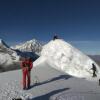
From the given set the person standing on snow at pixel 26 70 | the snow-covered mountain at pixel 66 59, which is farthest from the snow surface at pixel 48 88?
the snow-covered mountain at pixel 66 59

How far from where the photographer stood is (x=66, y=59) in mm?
27844

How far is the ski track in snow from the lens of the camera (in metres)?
15.1

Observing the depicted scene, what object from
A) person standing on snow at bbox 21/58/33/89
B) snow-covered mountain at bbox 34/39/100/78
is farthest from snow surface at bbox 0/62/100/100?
snow-covered mountain at bbox 34/39/100/78

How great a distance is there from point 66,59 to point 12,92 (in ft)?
41.7

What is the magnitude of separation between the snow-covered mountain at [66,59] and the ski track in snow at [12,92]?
9166mm

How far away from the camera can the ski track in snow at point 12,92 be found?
49.4 ft

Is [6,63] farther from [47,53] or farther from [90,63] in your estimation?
[90,63]

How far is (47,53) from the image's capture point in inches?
1126

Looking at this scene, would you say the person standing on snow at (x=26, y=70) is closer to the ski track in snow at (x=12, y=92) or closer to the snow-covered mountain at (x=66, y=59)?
the ski track in snow at (x=12, y=92)

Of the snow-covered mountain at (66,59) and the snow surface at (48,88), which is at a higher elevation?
the snow-covered mountain at (66,59)

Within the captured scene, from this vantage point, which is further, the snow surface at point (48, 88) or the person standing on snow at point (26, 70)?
the person standing on snow at point (26, 70)

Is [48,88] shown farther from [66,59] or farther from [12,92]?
[66,59]

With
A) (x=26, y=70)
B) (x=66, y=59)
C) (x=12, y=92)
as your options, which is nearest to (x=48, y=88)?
(x=26, y=70)

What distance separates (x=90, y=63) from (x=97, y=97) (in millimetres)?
12106
